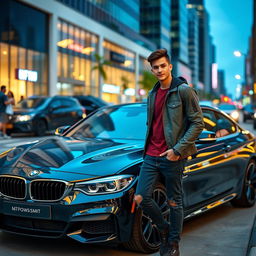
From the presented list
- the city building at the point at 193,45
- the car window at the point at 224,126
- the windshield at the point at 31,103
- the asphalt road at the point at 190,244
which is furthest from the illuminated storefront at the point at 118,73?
the city building at the point at 193,45

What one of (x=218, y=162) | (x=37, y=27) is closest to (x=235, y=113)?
(x=37, y=27)

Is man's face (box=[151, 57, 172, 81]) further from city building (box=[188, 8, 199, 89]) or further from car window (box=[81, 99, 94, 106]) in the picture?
city building (box=[188, 8, 199, 89])

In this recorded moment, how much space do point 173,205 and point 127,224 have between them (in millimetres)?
453

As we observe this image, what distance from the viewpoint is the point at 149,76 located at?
6906cm

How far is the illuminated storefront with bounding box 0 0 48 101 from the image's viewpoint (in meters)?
33.2

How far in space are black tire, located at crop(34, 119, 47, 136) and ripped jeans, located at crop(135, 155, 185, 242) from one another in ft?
46.7

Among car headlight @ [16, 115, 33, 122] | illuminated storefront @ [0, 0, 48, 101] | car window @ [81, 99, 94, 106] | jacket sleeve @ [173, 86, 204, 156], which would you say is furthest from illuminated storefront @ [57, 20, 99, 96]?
→ jacket sleeve @ [173, 86, 204, 156]

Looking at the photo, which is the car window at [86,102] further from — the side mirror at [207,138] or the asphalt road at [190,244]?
the side mirror at [207,138]

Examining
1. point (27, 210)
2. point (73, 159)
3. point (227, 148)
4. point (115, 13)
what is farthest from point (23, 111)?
point (115, 13)

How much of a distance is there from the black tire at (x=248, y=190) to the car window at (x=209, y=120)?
0.82 m

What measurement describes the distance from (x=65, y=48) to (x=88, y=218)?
4055 centimetres

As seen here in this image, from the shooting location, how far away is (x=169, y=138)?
3725 mm

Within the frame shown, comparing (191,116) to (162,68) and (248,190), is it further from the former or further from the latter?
(248,190)

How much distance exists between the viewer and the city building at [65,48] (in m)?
34.2
